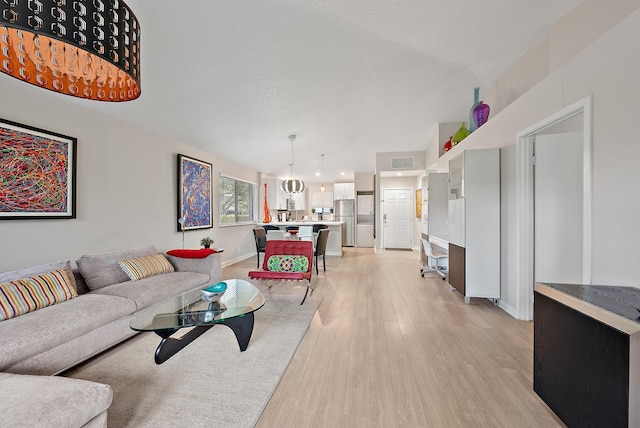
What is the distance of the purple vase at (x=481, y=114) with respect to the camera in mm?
3609

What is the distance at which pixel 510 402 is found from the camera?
156 centimetres

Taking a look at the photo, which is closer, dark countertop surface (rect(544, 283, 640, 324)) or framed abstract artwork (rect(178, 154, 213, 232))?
dark countertop surface (rect(544, 283, 640, 324))

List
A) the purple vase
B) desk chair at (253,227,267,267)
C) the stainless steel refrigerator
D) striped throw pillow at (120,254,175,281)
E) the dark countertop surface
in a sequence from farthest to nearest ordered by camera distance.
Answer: the stainless steel refrigerator < desk chair at (253,227,267,267) < the purple vase < striped throw pillow at (120,254,175,281) < the dark countertop surface

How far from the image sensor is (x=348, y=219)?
8.52m

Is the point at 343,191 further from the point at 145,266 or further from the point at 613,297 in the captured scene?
the point at 613,297

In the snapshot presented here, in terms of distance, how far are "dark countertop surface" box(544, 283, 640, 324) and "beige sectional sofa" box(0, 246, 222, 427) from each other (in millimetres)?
2301

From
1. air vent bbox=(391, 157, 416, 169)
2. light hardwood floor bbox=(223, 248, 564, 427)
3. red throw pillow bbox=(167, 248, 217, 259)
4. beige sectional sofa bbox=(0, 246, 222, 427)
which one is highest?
air vent bbox=(391, 157, 416, 169)

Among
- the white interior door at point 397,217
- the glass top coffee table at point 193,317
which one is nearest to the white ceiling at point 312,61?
the glass top coffee table at point 193,317

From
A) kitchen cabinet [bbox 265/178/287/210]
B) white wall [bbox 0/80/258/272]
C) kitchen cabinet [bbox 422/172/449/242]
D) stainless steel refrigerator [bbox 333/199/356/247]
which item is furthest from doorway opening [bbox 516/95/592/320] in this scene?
kitchen cabinet [bbox 265/178/287/210]

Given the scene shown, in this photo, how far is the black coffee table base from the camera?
1838 mm

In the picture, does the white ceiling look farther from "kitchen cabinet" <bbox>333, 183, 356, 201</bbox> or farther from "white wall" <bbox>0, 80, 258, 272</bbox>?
"kitchen cabinet" <bbox>333, 183, 356, 201</bbox>

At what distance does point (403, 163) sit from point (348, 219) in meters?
2.64

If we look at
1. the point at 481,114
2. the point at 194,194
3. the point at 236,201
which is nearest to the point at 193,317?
the point at 194,194

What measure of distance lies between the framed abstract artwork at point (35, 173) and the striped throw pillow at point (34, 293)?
2.23 feet
